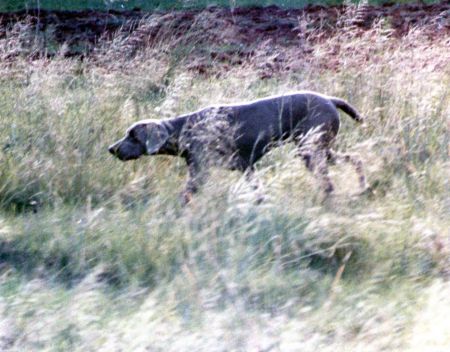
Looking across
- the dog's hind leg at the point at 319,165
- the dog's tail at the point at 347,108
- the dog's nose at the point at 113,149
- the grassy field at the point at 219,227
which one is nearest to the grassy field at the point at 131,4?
the grassy field at the point at 219,227

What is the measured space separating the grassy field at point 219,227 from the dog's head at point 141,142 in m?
0.17

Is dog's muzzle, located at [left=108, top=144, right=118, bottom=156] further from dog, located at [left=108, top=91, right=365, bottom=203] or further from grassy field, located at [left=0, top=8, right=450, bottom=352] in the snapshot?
grassy field, located at [left=0, top=8, right=450, bottom=352]

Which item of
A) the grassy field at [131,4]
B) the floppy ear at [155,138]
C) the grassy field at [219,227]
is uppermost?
the grassy field at [131,4]

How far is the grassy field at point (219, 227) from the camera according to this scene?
4785 millimetres

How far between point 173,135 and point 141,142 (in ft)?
0.85

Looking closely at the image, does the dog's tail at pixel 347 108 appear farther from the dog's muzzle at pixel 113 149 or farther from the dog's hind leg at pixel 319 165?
the dog's muzzle at pixel 113 149

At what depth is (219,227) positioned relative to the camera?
19.8ft

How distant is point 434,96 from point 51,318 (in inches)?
189

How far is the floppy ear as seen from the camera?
7441 millimetres

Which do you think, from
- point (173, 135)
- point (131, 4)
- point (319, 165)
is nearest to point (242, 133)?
point (173, 135)

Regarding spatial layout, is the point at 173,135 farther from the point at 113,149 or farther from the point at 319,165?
the point at 319,165

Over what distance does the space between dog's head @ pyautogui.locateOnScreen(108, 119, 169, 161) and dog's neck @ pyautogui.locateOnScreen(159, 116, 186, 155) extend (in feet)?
0.18

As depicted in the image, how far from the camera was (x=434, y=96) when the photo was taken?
8523 mm

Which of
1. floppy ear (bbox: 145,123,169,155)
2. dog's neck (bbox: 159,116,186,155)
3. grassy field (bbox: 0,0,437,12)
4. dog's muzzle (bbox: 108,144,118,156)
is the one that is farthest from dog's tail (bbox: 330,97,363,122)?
grassy field (bbox: 0,0,437,12)
